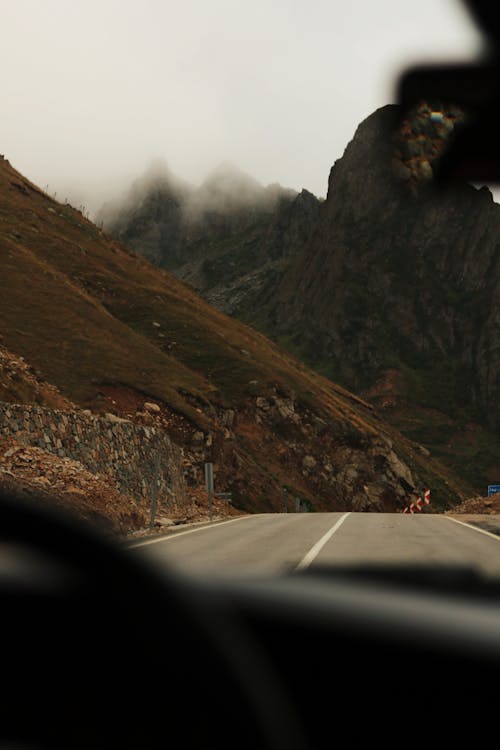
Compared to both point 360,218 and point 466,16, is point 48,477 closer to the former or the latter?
point 466,16

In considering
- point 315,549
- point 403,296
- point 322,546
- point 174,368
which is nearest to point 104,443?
point 322,546

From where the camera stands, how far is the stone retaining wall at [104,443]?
2325cm

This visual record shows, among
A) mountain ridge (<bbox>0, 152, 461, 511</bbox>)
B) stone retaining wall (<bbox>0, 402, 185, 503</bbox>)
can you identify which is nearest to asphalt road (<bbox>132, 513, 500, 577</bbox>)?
stone retaining wall (<bbox>0, 402, 185, 503</bbox>)

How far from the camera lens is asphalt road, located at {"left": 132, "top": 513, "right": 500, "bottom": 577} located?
12.8 m

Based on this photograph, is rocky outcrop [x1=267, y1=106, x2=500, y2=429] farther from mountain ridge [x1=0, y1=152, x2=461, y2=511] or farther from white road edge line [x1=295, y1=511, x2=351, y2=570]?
white road edge line [x1=295, y1=511, x2=351, y2=570]

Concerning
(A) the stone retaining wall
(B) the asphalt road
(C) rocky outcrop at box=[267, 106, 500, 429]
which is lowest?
(A) the stone retaining wall

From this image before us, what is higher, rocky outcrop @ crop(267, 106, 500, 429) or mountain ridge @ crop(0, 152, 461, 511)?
rocky outcrop @ crop(267, 106, 500, 429)

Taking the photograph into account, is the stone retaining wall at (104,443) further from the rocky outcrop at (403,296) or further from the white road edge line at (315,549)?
the rocky outcrop at (403,296)

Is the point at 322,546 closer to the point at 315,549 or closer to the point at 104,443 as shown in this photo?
the point at 315,549

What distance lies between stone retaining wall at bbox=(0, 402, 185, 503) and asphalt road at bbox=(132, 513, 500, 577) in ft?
17.7

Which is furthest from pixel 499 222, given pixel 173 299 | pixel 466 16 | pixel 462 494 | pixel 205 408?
pixel 466 16

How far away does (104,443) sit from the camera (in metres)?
28.4

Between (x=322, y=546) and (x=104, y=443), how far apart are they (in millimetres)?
14125

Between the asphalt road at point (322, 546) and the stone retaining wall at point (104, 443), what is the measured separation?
540 centimetres
